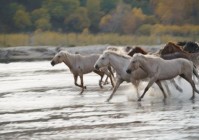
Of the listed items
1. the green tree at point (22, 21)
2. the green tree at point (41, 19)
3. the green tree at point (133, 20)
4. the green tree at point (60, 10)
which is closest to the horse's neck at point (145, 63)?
the green tree at point (133, 20)

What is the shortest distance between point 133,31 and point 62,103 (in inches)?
2904

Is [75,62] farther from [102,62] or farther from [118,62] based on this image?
[118,62]

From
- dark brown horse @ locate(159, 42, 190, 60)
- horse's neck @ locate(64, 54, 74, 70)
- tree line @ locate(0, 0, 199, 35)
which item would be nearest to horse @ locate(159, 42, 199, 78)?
dark brown horse @ locate(159, 42, 190, 60)

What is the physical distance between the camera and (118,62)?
21.6 metres

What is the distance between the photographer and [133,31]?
312ft

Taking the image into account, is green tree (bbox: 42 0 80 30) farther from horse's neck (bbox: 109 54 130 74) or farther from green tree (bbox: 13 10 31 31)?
horse's neck (bbox: 109 54 130 74)

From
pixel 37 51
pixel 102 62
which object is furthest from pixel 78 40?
pixel 102 62

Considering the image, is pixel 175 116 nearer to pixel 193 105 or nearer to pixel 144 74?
pixel 193 105

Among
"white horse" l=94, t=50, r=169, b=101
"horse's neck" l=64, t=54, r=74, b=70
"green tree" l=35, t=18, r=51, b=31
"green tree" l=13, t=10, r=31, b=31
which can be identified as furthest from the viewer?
"green tree" l=13, t=10, r=31, b=31

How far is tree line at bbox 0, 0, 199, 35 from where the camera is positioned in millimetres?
92812

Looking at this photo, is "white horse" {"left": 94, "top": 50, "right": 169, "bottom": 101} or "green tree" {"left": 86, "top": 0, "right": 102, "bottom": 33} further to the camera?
"green tree" {"left": 86, "top": 0, "right": 102, "bottom": 33}

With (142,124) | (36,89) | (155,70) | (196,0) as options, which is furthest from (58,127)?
(196,0)

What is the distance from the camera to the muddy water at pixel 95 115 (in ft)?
50.2

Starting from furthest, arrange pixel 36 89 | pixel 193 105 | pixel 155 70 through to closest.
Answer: pixel 36 89, pixel 155 70, pixel 193 105
